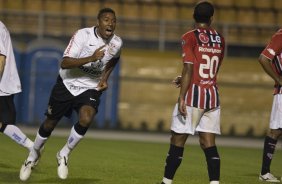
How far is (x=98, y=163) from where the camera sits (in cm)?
1346

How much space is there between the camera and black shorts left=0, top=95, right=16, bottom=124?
1141 centimetres

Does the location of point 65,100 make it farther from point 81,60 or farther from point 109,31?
point 109,31

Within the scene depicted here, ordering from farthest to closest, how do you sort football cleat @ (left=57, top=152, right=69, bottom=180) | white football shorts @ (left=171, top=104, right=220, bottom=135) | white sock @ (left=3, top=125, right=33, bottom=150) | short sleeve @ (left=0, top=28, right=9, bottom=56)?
white sock @ (left=3, top=125, right=33, bottom=150), short sleeve @ (left=0, top=28, right=9, bottom=56), football cleat @ (left=57, top=152, right=69, bottom=180), white football shorts @ (left=171, top=104, right=220, bottom=135)

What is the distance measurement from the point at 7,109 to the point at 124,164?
2.72 meters

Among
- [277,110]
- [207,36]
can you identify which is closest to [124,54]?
[277,110]

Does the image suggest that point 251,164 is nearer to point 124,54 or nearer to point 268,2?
point 124,54

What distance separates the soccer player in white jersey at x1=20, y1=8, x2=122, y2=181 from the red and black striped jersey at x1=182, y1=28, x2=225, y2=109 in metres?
1.27

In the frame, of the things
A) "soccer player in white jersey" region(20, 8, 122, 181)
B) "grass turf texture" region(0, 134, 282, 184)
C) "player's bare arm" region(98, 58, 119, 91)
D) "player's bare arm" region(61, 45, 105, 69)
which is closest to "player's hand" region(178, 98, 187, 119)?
"player's bare arm" region(61, 45, 105, 69)

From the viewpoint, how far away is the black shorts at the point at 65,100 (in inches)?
411

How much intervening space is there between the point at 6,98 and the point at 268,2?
17106 millimetres

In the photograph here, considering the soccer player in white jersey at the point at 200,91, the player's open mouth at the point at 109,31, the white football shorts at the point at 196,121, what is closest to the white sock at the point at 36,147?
the player's open mouth at the point at 109,31

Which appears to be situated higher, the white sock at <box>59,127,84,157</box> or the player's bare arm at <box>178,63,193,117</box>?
the player's bare arm at <box>178,63,193,117</box>

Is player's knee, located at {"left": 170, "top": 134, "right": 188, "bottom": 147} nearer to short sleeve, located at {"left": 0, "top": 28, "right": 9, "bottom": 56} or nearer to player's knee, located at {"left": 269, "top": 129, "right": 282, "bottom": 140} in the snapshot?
short sleeve, located at {"left": 0, "top": 28, "right": 9, "bottom": 56}

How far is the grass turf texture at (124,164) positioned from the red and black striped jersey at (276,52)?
4.96 ft
